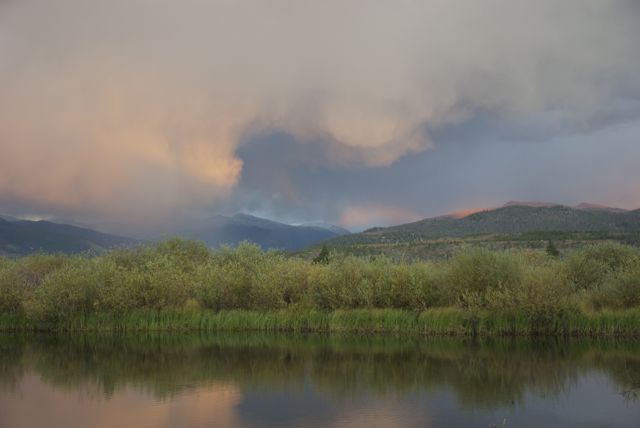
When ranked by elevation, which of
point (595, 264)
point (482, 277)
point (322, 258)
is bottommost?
point (482, 277)

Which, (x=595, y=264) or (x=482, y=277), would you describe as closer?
(x=482, y=277)

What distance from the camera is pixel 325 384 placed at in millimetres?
23797

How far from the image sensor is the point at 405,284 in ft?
127

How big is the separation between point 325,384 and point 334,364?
4033mm

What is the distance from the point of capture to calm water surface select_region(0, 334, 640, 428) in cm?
1859

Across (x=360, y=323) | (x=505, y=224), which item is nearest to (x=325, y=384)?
(x=360, y=323)

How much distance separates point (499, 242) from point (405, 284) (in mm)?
90892

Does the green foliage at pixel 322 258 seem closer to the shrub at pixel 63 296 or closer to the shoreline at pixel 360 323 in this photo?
the shoreline at pixel 360 323

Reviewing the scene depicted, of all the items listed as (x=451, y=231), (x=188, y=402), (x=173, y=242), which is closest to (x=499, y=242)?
(x=451, y=231)

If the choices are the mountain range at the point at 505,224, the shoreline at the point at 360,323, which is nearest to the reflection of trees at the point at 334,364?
the shoreline at the point at 360,323

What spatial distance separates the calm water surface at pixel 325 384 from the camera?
1859 cm

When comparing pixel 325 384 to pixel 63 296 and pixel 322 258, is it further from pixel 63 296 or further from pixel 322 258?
pixel 322 258

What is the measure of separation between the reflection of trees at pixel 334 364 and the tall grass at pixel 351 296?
8.08 feet

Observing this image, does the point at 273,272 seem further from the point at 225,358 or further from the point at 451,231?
the point at 451,231
